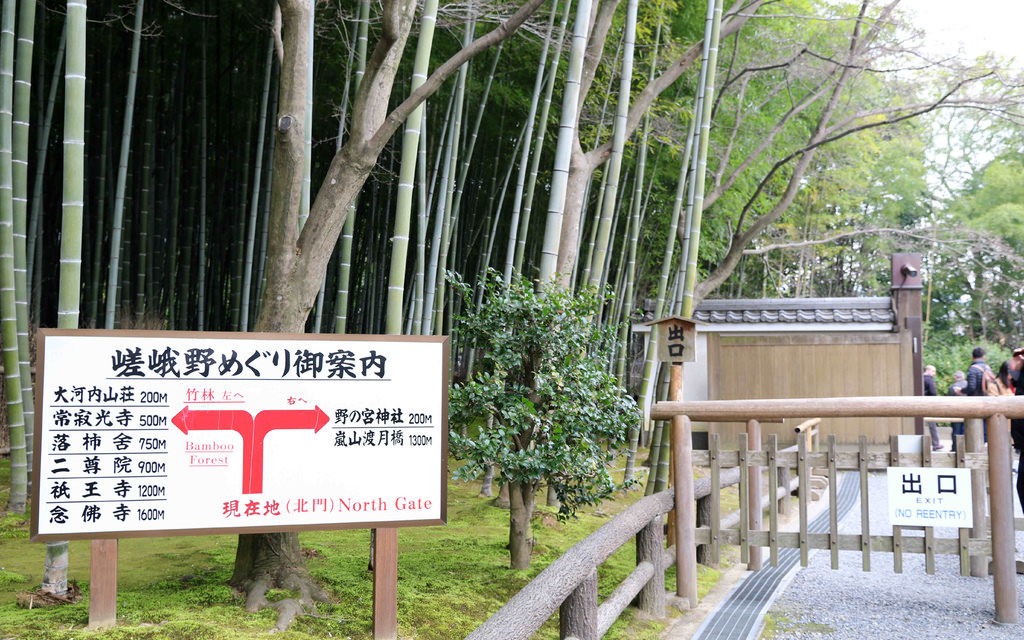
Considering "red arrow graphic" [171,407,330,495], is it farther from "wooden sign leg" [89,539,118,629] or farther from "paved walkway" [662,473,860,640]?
"paved walkway" [662,473,860,640]

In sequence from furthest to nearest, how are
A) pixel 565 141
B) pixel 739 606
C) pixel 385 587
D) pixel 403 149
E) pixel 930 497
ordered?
pixel 565 141 < pixel 739 606 < pixel 930 497 < pixel 403 149 < pixel 385 587

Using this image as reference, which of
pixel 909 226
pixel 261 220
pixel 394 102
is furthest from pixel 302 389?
pixel 909 226

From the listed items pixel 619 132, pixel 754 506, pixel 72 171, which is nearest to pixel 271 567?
pixel 72 171

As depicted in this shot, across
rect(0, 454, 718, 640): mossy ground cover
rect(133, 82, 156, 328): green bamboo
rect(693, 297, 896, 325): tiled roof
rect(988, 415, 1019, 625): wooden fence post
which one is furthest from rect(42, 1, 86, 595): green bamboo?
rect(693, 297, 896, 325): tiled roof

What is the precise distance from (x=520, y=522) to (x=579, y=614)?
3.21 feet

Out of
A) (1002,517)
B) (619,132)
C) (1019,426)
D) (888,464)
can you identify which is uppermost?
(619,132)

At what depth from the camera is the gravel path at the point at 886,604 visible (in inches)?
119

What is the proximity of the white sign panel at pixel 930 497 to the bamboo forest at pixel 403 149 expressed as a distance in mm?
1105

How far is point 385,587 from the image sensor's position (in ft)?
7.95

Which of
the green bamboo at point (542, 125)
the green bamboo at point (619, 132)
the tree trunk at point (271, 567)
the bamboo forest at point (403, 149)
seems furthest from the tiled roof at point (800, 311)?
the tree trunk at point (271, 567)

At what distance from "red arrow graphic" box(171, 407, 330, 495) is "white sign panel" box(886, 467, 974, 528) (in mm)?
2343

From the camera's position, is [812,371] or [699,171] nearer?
[699,171]

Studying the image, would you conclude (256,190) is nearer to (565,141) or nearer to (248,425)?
(565,141)

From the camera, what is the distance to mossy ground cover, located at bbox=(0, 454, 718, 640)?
2.36 m
